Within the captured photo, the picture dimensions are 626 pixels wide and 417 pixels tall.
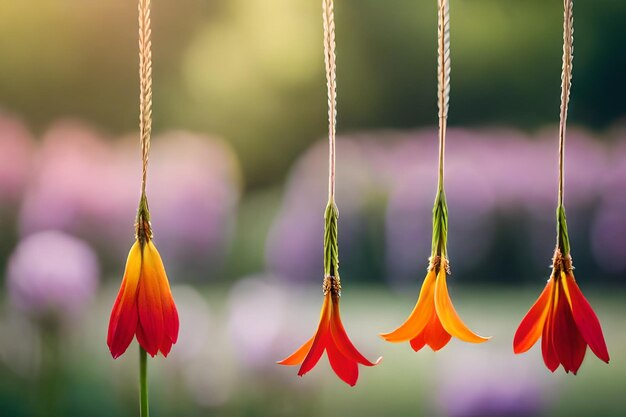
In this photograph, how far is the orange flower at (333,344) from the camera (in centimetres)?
38

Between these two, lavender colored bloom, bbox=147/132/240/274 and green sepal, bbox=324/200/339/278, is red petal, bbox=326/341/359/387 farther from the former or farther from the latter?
lavender colored bloom, bbox=147/132/240/274

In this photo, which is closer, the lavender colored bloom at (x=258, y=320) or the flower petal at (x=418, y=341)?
the flower petal at (x=418, y=341)

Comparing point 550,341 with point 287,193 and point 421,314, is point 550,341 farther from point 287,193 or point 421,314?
point 287,193

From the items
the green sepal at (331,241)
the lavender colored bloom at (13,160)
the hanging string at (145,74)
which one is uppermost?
the hanging string at (145,74)

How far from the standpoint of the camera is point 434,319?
0.39 meters

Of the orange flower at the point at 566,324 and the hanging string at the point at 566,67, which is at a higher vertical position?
the hanging string at the point at 566,67

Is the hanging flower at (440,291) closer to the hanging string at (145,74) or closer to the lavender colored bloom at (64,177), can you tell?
the hanging string at (145,74)

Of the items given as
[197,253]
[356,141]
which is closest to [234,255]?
[197,253]

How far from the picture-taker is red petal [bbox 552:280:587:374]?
14.9 inches

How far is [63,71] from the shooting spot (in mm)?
722

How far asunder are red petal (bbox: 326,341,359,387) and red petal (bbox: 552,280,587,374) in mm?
104

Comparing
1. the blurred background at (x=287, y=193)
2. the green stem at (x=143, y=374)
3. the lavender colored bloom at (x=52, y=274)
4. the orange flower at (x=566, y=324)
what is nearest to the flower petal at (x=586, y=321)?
the orange flower at (x=566, y=324)

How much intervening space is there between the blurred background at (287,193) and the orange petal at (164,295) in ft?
1.14

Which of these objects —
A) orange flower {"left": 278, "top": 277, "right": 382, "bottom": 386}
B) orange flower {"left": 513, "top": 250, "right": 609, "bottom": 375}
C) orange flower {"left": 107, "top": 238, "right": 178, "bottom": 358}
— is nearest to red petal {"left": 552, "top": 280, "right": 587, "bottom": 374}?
orange flower {"left": 513, "top": 250, "right": 609, "bottom": 375}
